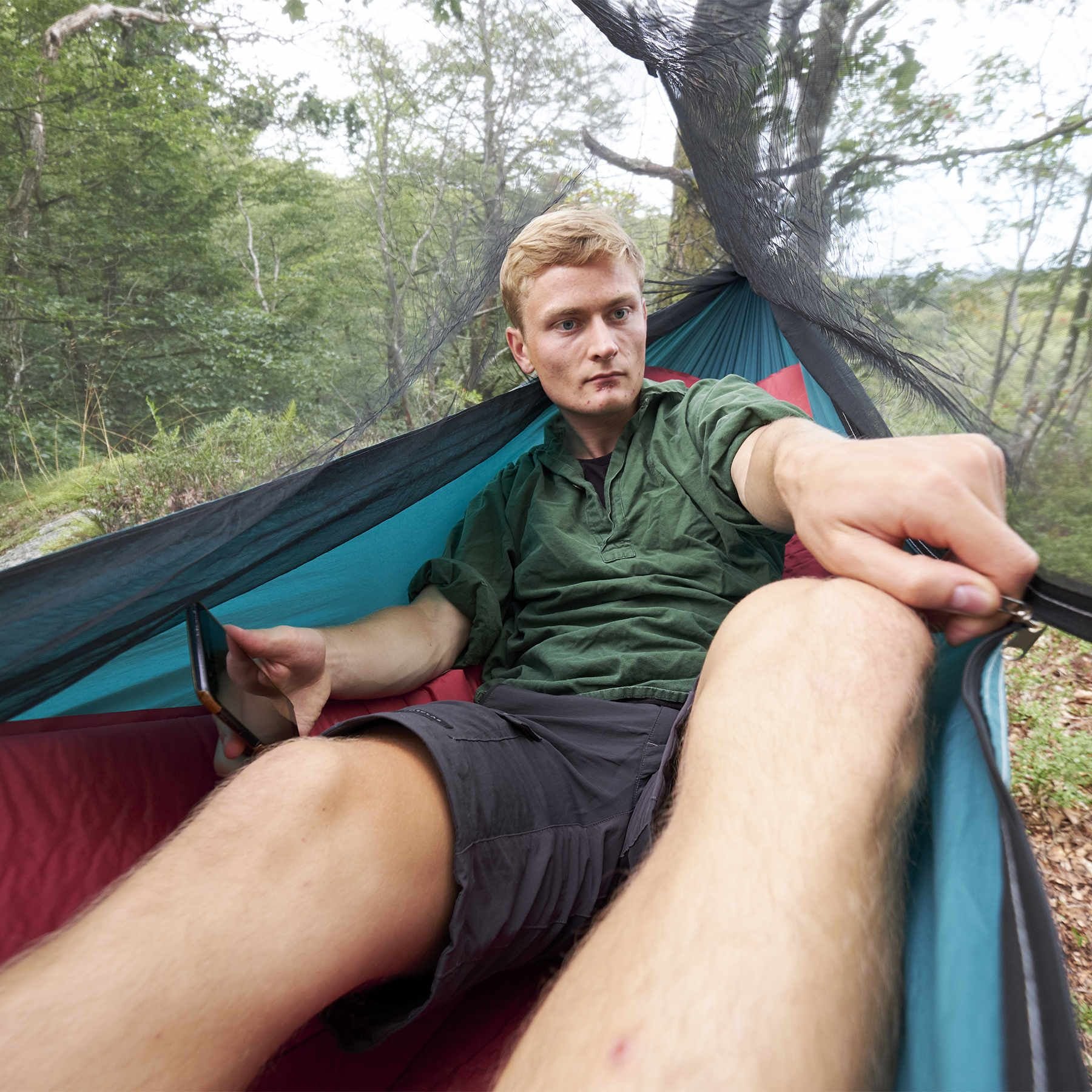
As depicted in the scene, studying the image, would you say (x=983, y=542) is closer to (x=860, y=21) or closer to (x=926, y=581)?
(x=926, y=581)

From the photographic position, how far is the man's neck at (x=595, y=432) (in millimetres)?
1392

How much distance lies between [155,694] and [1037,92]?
135cm

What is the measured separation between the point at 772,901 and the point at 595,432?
3.22 ft

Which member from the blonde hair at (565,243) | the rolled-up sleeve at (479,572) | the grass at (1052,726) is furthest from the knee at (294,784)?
the grass at (1052,726)

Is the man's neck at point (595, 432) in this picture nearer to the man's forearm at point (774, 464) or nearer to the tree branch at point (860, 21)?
the man's forearm at point (774, 464)

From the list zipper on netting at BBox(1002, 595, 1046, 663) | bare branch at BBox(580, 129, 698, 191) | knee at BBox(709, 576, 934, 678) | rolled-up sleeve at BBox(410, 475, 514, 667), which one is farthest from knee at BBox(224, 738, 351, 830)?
bare branch at BBox(580, 129, 698, 191)

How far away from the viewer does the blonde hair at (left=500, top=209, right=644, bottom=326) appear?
1297 mm

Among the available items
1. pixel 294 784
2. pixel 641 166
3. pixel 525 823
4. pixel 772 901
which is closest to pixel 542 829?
pixel 525 823

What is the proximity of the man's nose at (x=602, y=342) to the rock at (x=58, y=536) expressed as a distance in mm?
774

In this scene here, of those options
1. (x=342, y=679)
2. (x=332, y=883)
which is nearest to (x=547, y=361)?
(x=342, y=679)

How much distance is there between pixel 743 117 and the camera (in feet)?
3.65

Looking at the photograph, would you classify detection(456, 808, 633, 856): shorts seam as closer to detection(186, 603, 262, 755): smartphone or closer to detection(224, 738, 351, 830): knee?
detection(224, 738, 351, 830): knee

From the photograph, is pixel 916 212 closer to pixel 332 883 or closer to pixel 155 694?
pixel 332 883

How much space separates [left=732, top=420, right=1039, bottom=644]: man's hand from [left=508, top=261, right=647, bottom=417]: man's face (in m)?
0.53
